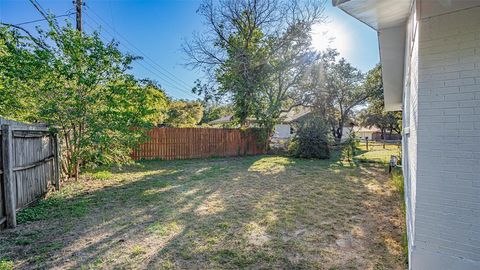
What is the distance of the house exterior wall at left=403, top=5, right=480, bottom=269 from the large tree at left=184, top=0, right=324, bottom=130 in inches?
495

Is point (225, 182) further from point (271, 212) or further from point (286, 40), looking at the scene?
point (286, 40)

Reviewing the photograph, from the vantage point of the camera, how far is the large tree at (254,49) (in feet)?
49.2

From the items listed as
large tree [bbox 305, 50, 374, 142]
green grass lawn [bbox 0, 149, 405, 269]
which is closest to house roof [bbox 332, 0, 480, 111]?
green grass lawn [bbox 0, 149, 405, 269]

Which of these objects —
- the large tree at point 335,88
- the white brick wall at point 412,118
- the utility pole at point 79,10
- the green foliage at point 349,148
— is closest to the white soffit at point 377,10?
the white brick wall at point 412,118

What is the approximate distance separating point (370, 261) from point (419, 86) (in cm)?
203

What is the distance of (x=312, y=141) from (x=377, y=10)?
407 inches

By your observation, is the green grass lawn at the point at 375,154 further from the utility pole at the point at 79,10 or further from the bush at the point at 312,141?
the utility pole at the point at 79,10

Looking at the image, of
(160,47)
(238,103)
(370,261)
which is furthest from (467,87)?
(160,47)

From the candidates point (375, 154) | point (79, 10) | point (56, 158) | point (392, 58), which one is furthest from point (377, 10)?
point (375, 154)

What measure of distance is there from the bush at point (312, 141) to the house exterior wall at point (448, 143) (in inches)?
421

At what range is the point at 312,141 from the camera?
1288cm

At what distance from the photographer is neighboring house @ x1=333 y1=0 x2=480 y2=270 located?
2.08m

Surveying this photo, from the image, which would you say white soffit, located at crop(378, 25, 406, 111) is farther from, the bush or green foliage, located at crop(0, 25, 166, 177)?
green foliage, located at crop(0, 25, 166, 177)

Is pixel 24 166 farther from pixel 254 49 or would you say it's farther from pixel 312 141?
→ pixel 254 49
